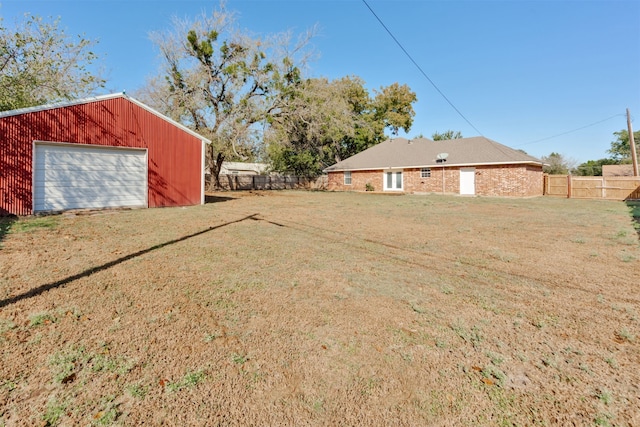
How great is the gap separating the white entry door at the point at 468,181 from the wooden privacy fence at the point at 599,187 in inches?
227

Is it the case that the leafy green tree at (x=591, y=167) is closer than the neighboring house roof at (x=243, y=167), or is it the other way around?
the leafy green tree at (x=591, y=167)

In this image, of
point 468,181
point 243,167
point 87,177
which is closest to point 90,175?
point 87,177

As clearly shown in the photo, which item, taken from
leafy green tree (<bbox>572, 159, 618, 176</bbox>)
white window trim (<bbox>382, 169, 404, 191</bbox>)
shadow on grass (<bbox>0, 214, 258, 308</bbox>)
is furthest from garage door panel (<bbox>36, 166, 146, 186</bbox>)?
leafy green tree (<bbox>572, 159, 618, 176</bbox>)

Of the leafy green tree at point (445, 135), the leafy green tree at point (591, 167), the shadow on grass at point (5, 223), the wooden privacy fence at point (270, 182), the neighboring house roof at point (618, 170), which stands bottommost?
the shadow on grass at point (5, 223)

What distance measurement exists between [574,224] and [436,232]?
4741 mm

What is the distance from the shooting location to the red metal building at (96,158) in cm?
912

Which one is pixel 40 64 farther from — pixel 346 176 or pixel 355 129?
pixel 355 129

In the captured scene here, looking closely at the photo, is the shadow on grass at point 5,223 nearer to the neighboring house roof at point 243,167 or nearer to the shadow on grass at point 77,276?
the shadow on grass at point 77,276

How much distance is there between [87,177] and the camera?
1042 cm

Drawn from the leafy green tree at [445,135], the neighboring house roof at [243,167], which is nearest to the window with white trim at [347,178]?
the leafy green tree at [445,135]

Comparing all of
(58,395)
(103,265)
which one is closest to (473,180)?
(103,265)

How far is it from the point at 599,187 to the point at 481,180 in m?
6.84

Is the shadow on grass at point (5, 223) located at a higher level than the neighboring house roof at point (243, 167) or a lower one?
lower

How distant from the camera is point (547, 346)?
8.76ft
